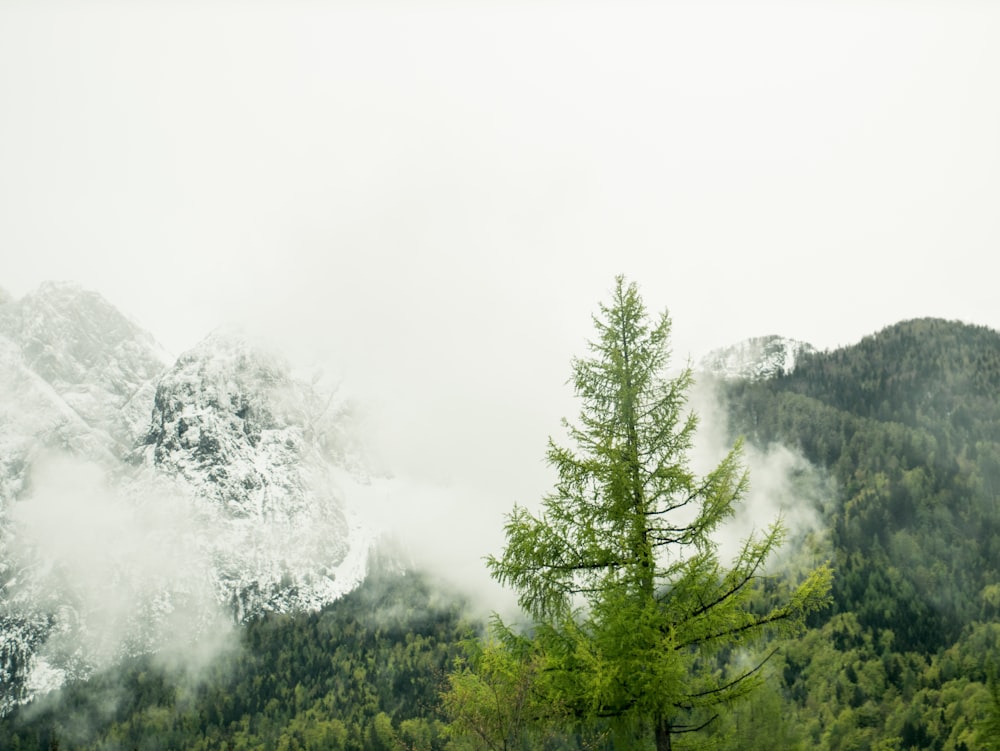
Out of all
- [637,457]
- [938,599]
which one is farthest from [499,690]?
[938,599]

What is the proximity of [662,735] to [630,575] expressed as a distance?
2.63 metres

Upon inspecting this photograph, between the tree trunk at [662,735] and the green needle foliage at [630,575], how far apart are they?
0.02 metres

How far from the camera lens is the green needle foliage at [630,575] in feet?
33.4

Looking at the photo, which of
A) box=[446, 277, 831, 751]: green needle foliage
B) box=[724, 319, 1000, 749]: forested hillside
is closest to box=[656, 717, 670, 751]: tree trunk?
box=[446, 277, 831, 751]: green needle foliage

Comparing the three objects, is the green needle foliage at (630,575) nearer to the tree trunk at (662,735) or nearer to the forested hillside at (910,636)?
the tree trunk at (662,735)

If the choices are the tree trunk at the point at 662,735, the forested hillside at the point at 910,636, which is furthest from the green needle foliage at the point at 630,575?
the forested hillside at the point at 910,636

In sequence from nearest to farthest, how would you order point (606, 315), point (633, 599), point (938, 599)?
point (633, 599) < point (606, 315) < point (938, 599)

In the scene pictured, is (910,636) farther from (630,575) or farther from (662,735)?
(630,575)

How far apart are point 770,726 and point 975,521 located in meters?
191

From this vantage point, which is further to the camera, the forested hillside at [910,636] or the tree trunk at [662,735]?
the forested hillside at [910,636]

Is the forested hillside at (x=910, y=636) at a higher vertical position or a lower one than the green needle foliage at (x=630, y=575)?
lower

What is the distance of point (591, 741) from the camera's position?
10875mm

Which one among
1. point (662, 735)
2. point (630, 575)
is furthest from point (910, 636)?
point (630, 575)

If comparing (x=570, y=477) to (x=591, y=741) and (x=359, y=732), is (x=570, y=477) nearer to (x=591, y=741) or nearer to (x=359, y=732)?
(x=591, y=741)
